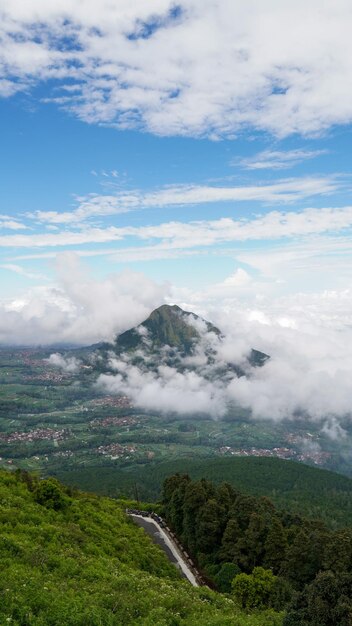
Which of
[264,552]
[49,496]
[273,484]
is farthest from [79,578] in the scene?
[273,484]

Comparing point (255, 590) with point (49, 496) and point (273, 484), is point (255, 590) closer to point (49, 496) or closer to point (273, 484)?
point (49, 496)

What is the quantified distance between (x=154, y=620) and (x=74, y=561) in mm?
9203

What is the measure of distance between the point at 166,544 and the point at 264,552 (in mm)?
13995

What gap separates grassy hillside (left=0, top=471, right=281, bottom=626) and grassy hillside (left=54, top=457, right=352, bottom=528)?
99219 mm

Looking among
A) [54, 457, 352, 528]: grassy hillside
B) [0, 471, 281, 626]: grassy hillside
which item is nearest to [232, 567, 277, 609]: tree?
[0, 471, 281, 626]: grassy hillside

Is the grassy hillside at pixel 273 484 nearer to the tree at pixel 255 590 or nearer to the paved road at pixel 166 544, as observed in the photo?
the paved road at pixel 166 544

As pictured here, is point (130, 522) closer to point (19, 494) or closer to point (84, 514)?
point (84, 514)

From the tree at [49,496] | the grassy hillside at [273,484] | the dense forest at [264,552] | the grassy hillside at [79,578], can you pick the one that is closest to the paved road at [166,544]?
the dense forest at [264,552]

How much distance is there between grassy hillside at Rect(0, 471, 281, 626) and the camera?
749 inches

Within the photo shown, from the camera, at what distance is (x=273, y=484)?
559 ft

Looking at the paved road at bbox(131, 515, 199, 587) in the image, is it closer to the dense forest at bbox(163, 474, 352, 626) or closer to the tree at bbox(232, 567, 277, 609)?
the dense forest at bbox(163, 474, 352, 626)

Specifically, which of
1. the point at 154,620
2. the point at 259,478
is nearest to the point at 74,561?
the point at 154,620

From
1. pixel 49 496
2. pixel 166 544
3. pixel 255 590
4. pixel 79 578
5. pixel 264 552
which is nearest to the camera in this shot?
pixel 79 578

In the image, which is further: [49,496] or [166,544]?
[166,544]
